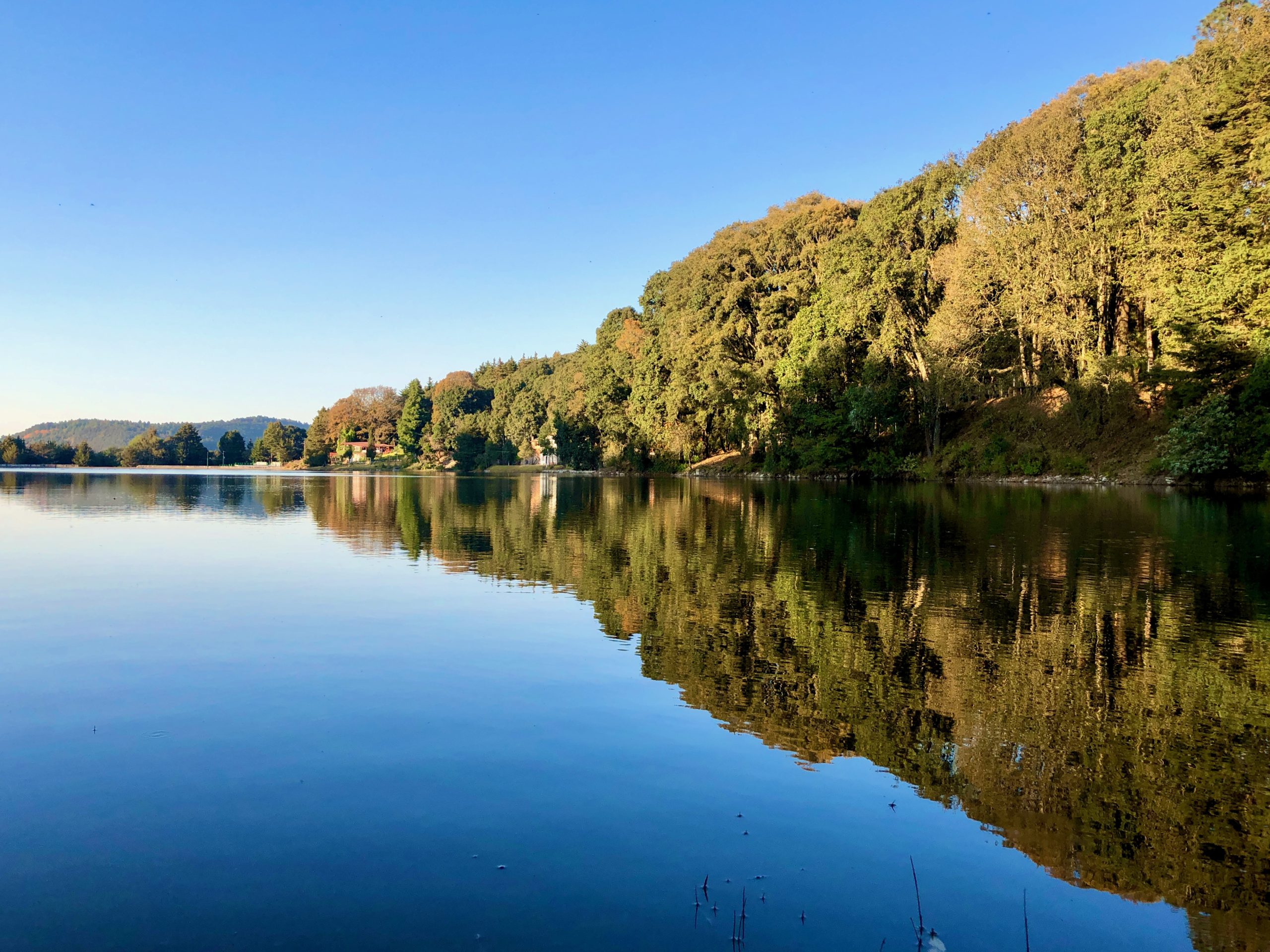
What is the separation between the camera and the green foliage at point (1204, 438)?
39625 millimetres

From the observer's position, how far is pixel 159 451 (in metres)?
180

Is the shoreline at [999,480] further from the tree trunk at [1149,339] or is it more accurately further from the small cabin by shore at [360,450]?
the small cabin by shore at [360,450]

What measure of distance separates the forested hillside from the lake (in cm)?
3245

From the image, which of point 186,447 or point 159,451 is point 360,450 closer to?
point 186,447

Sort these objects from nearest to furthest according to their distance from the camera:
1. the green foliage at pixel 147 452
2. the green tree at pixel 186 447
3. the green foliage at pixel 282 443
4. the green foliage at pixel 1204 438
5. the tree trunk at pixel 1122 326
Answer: the green foliage at pixel 1204 438, the tree trunk at pixel 1122 326, the green foliage at pixel 147 452, the green tree at pixel 186 447, the green foliage at pixel 282 443

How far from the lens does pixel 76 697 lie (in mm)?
7891

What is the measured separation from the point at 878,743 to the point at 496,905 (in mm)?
3692

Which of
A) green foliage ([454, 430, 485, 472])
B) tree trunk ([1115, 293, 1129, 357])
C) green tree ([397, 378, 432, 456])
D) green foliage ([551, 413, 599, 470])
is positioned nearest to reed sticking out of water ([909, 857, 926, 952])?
tree trunk ([1115, 293, 1129, 357])

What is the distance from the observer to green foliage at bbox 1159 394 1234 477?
39625 mm

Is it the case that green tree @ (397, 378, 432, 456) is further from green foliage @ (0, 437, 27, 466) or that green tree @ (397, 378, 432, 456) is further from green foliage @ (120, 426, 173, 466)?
green foliage @ (0, 437, 27, 466)

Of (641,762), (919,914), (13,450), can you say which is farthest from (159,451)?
(919,914)

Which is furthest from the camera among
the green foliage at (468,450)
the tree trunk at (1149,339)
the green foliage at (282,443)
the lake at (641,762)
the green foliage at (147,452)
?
the green foliage at (282,443)

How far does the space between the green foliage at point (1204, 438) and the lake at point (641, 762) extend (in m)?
30.2

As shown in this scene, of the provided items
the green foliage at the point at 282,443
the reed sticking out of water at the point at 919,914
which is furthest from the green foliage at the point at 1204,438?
the green foliage at the point at 282,443
